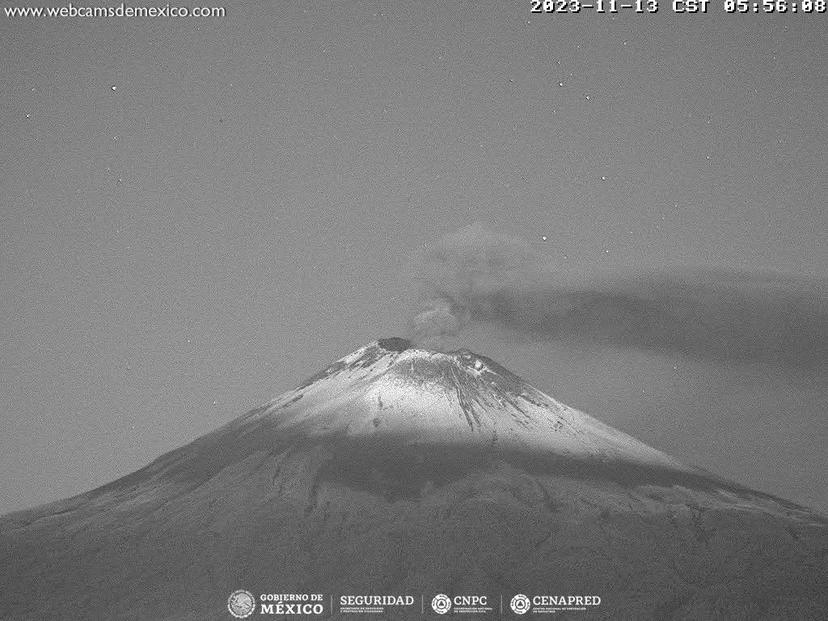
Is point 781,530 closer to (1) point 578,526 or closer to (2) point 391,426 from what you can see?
(1) point 578,526

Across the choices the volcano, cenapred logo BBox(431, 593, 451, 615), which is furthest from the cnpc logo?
the volcano

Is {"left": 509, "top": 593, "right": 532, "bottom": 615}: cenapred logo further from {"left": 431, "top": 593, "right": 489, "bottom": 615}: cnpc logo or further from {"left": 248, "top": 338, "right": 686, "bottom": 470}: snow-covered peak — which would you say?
{"left": 248, "top": 338, "right": 686, "bottom": 470}: snow-covered peak

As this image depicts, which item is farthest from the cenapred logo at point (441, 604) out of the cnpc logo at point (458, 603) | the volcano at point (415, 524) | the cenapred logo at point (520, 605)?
the cenapred logo at point (520, 605)

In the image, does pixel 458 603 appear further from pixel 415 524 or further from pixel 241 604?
pixel 241 604

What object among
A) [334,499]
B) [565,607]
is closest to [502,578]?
[565,607]

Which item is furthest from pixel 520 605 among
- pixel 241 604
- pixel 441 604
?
pixel 241 604
